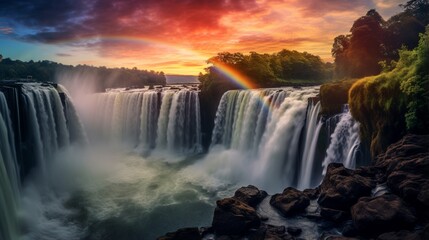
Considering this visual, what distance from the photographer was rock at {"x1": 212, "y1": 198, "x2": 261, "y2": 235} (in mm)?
12023

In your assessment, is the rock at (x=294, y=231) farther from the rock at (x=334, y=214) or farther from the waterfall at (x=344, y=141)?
the waterfall at (x=344, y=141)

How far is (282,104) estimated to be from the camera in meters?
22.9

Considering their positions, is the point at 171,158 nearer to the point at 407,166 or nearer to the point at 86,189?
the point at 86,189

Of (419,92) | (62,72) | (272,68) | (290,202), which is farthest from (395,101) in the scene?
(62,72)

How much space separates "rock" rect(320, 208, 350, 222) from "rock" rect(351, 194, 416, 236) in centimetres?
75

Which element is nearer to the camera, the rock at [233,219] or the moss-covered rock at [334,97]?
the rock at [233,219]

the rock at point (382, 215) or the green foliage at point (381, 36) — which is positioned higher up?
the green foliage at point (381, 36)

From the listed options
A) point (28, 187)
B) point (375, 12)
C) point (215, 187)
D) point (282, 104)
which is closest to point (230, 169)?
point (215, 187)

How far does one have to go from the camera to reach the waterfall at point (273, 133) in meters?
20.3

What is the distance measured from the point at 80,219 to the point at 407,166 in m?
17.4

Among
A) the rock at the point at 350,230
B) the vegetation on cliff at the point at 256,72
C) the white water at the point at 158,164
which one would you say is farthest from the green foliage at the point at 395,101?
the vegetation on cliff at the point at 256,72

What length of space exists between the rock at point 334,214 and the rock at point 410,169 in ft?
6.20

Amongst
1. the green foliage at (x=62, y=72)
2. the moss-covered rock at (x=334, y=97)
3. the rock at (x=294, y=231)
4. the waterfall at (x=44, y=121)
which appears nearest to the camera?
the rock at (x=294, y=231)

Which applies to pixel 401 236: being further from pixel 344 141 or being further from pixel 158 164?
pixel 158 164
